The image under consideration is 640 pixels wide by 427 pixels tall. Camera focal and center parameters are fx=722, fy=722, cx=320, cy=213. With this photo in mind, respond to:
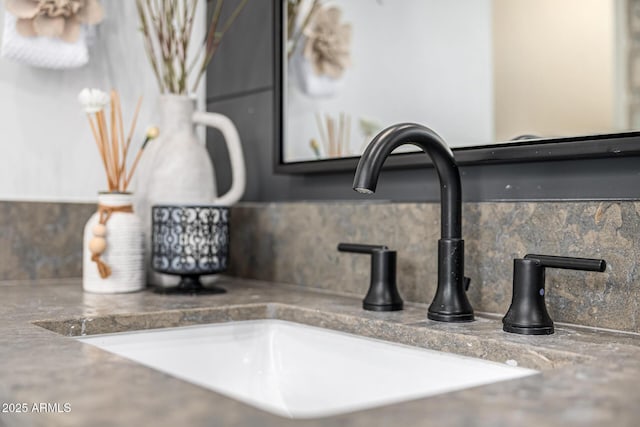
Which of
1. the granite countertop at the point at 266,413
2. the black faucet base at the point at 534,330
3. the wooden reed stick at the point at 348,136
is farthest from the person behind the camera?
the wooden reed stick at the point at 348,136

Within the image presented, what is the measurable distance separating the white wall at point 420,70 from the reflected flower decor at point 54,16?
0.47 metres

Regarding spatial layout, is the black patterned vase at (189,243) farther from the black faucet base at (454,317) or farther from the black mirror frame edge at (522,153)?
the black faucet base at (454,317)

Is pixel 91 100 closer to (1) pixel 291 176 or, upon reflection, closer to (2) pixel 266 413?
(1) pixel 291 176

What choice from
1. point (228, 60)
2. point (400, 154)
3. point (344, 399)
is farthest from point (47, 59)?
point (344, 399)

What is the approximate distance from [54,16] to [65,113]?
19 cm

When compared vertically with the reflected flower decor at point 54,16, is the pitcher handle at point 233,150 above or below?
below

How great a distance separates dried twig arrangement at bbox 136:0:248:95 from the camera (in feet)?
4.62

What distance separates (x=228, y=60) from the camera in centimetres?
155

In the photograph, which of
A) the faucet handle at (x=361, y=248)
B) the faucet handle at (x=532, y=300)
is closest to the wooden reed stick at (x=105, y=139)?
the faucet handle at (x=361, y=248)

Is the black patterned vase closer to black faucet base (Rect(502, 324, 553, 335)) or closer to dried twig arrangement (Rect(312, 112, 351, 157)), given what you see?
dried twig arrangement (Rect(312, 112, 351, 157))

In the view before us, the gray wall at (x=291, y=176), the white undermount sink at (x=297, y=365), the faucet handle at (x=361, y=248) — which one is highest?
the gray wall at (x=291, y=176)

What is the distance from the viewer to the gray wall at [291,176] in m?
0.89

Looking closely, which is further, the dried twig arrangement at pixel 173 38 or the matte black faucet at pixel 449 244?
the dried twig arrangement at pixel 173 38

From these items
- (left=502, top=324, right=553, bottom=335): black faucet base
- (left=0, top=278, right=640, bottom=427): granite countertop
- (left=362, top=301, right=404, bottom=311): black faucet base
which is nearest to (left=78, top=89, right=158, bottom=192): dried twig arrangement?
(left=0, top=278, right=640, bottom=427): granite countertop
